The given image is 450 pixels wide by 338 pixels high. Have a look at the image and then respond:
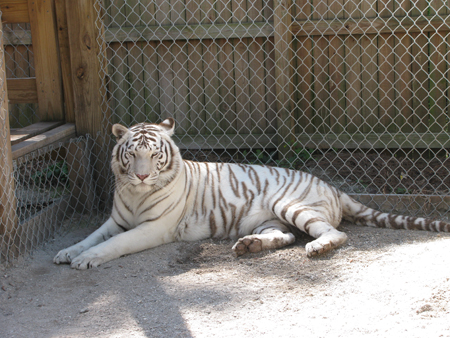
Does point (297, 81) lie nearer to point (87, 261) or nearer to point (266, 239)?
point (266, 239)

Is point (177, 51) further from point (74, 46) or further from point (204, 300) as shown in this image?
point (204, 300)

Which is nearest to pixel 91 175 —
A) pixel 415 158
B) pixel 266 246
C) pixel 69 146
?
pixel 69 146

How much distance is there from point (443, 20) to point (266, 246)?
2.75 m

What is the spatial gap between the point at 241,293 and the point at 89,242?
133cm

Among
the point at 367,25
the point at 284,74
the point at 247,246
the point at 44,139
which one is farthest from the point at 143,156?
the point at 367,25

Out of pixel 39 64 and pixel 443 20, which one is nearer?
pixel 39 64

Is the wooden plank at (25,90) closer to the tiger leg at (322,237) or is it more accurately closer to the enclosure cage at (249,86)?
the enclosure cage at (249,86)

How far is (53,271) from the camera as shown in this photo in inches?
125

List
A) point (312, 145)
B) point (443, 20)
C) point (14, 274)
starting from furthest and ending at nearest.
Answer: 1. point (312, 145)
2. point (443, 20)
3. point (14, 274)

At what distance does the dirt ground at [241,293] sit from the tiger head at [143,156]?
518 mm

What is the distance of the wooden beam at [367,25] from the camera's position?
453 cm

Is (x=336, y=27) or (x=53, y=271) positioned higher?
(x=336, y=27)

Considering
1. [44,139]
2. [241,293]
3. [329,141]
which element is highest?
[44,139]

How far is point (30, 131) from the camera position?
3811mm
